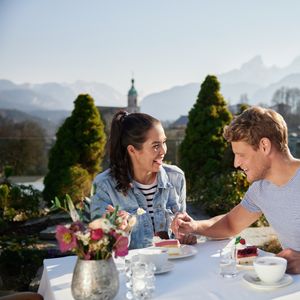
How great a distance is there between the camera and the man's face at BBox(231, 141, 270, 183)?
1.90 m

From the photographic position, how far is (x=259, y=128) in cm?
188

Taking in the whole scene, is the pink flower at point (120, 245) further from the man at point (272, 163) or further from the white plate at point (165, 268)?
the man at point (272, 163)

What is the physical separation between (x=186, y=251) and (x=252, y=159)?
0.47 m

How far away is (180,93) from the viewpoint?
167 metres

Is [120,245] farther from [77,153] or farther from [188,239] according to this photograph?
[77,153]

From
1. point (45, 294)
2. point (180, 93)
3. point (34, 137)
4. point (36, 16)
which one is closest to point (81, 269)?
point (45, 294)

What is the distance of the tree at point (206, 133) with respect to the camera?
6.91 metres

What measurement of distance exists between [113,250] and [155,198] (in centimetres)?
115

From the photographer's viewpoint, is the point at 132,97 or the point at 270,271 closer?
the point at 270,271

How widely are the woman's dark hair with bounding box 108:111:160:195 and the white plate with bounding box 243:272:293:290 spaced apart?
101 cm

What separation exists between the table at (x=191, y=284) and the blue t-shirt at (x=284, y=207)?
1.11 feet

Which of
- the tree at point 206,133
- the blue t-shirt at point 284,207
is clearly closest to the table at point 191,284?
the blue t-shirt at point 284,207

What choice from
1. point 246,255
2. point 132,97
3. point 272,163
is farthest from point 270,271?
point 132,97

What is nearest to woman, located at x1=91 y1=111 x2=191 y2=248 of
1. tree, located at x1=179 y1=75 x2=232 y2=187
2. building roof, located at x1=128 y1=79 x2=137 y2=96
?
tree, located at x1=179 y1=75 x2=232 y2=187
